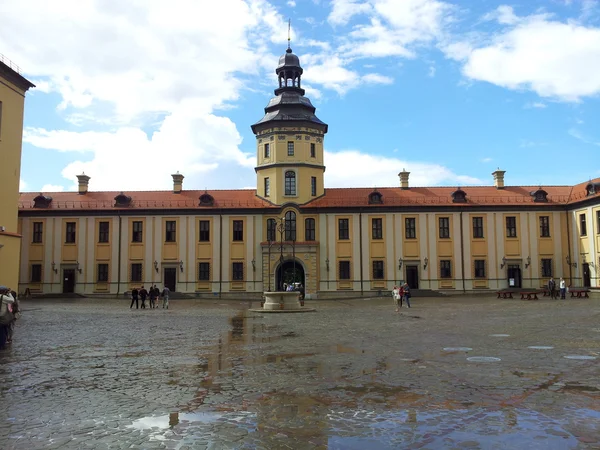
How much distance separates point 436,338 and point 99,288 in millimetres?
37583

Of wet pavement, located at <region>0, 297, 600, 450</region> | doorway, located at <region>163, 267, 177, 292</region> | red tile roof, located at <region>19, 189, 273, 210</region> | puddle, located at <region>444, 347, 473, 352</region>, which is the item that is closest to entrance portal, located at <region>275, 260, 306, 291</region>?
red tile roof, located at <region>19, 189, 273, 210</region>

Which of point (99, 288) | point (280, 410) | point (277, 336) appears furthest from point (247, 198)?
point (280, 410)

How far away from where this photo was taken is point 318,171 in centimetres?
4819

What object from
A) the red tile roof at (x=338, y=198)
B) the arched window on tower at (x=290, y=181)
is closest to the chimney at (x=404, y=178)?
the red tile roof at (x=338, y=198)

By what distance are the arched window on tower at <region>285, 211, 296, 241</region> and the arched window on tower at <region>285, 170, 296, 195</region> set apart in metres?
2.18

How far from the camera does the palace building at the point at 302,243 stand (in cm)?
4525

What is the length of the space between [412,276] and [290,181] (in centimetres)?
1379

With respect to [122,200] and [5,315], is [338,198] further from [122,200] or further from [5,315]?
[5,315]

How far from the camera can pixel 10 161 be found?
3041 cm

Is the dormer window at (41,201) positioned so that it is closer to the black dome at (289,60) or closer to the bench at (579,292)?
the black dome at (289,60)

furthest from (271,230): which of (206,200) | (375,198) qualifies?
(375,198)

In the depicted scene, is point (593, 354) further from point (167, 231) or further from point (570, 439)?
point (167, 231)

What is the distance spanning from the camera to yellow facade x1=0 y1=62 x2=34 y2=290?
29.6 metres

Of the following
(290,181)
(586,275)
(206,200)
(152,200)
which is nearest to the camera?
(586,275)
